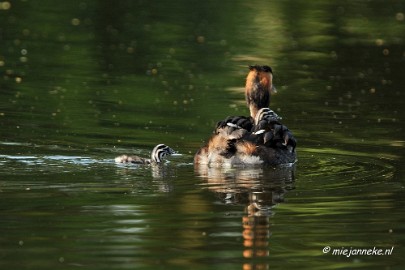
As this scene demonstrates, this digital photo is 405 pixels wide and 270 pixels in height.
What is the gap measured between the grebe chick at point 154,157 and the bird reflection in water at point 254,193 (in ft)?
1.39

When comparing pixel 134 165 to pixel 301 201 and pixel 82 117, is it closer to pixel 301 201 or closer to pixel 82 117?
pixel 301 201

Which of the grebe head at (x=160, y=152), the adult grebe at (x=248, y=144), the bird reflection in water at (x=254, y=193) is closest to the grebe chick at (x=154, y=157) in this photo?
the grebe head at (x=160, y=152)

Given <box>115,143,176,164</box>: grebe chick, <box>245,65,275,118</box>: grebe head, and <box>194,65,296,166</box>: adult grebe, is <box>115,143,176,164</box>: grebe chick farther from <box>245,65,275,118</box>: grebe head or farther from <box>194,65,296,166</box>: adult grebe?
<box>245,65,275,118</box>: grebe head

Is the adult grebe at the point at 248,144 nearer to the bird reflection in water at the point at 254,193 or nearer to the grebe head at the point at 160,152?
the bird reflection in water at the point at 254,193

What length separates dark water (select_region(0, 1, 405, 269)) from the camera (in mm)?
9180

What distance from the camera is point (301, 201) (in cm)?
1080

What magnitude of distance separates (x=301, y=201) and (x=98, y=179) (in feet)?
6.39

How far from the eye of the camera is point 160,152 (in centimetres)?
1263

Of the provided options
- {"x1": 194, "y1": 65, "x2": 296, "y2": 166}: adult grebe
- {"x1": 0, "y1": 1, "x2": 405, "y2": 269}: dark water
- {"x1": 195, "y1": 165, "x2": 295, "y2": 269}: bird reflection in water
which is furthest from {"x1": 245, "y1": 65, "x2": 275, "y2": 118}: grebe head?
{"x1": 195, "y1": 165, "x2": 295, "y2": 269}: bird reflection in water

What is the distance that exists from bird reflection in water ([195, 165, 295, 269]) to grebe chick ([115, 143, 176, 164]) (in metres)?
0.42

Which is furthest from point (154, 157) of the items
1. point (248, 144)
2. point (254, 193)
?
point (254, 193)

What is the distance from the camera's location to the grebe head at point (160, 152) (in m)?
12.6

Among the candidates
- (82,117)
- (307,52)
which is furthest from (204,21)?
(82,117)

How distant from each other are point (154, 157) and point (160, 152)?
82mm
